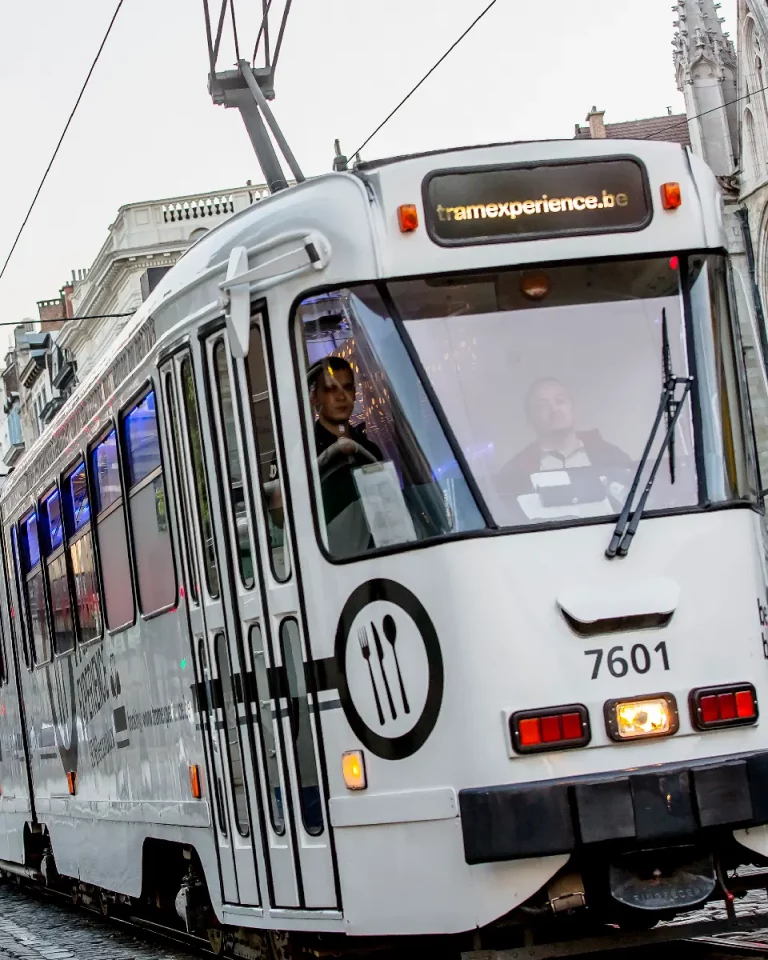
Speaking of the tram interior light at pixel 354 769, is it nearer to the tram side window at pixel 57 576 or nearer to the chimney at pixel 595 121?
the tram side window at pixel 57 576

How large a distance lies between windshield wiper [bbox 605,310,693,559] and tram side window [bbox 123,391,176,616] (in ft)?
8.03

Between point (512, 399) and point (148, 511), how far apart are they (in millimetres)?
2587

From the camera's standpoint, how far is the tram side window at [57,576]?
1089 cm

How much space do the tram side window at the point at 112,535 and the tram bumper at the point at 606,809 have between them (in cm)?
339

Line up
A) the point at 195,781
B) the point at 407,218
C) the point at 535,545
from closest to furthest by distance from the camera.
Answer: the point at 535,545, the point at 407,218, the point at 195,781

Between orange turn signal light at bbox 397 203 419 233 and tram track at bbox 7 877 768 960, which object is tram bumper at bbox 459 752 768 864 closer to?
tram track at bbox 7 877 768 960

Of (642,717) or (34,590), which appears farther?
(34,590)

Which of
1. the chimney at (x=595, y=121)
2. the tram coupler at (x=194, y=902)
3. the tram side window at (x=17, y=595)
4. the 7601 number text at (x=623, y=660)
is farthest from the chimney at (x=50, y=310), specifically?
the 7601 number text at (x=623, y=660)

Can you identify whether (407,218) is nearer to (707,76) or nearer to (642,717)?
(642,717)

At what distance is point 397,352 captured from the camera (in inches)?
255

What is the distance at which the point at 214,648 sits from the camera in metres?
7.48

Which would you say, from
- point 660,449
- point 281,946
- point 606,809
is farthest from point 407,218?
point 281,946

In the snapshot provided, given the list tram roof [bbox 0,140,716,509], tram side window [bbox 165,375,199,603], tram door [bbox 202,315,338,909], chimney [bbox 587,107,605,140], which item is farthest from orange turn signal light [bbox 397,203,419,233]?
chimney [bbox 587,107,605,140]

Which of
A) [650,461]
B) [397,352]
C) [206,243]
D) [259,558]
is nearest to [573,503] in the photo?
[650,461]
